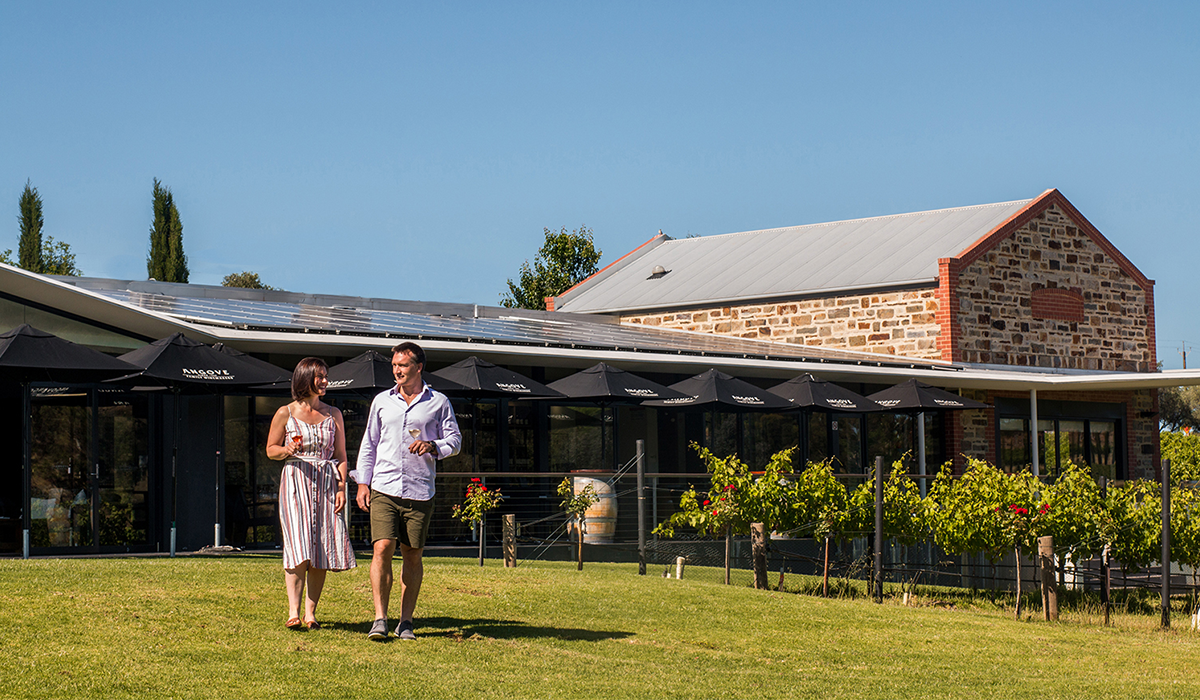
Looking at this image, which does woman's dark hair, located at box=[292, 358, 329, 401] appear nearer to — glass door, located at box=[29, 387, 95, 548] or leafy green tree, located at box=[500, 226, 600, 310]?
glass door, located at box=[29, 387, 95, 548]

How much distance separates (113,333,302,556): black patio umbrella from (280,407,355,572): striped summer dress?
20.2ft

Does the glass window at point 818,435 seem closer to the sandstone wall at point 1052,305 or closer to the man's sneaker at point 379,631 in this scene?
the sandstone wall at point 1052,305

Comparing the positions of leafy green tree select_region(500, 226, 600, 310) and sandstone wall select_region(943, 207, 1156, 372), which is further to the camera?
leafy green tree select_region(500, 226, 600, 310)

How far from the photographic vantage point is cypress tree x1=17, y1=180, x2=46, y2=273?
50.6 metres

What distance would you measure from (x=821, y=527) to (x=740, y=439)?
7.89 meters

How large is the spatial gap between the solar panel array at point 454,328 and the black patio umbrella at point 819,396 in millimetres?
1457

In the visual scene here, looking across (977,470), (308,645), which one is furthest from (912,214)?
(308,645)

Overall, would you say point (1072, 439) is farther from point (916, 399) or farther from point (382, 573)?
point (382, 573)

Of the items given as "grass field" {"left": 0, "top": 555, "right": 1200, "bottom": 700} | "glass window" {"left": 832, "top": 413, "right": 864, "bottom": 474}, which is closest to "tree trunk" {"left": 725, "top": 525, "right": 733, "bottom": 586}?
"grass field" {"left": 0, "top": 555, "right": 1200, "bottom": 700}

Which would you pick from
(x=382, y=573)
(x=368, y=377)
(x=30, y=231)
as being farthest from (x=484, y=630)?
(x=30, y=231)

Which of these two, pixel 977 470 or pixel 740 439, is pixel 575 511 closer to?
pixel 977 470

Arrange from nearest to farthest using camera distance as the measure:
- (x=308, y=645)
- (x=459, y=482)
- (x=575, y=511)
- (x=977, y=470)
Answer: (x=308, y=645) < (x=977, y=470) < (x=575, y=511) < (x=459, y=482)

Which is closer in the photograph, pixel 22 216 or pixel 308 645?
pixel 308 645

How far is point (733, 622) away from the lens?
960cm
